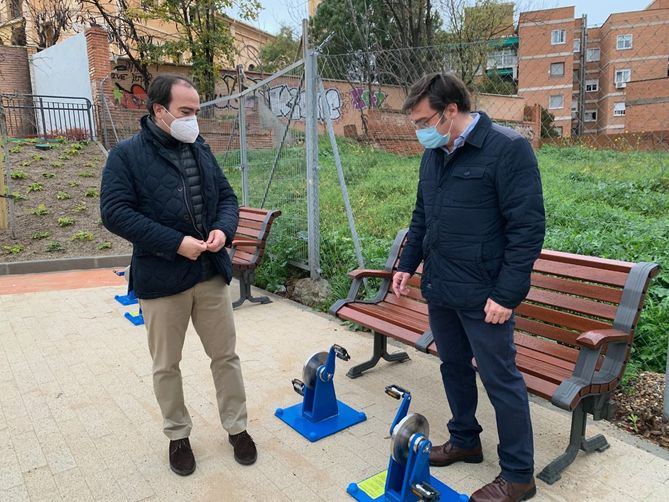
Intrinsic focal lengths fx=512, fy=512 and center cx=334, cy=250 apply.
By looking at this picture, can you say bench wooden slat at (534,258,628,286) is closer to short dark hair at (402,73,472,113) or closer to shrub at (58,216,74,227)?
short dark hair at (402,73,472,113)

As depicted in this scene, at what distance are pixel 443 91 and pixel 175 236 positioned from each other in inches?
54.5

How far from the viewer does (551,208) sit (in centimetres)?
627

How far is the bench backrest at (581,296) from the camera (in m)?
2.52

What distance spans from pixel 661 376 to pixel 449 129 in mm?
2370

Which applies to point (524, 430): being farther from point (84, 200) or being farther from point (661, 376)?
point (84, 200)

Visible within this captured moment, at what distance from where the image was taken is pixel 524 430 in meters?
2.25

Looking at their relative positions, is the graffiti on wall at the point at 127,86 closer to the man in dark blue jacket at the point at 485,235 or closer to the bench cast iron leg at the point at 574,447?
the man in dark blue jacket at the point at 485,235

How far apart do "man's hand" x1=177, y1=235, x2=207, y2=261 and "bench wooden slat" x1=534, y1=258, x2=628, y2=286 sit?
190cm

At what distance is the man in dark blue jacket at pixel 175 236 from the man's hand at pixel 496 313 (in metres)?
1.31

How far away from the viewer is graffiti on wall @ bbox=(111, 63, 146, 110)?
17.1m

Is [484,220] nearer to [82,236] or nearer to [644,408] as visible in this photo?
[644,408]

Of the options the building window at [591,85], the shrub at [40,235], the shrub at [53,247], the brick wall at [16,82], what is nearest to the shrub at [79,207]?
the shrub at [40,235]

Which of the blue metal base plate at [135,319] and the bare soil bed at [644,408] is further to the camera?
the blue metal base plate at [135,319]

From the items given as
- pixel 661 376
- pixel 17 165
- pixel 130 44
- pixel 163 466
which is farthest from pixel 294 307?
pixel 130 44
